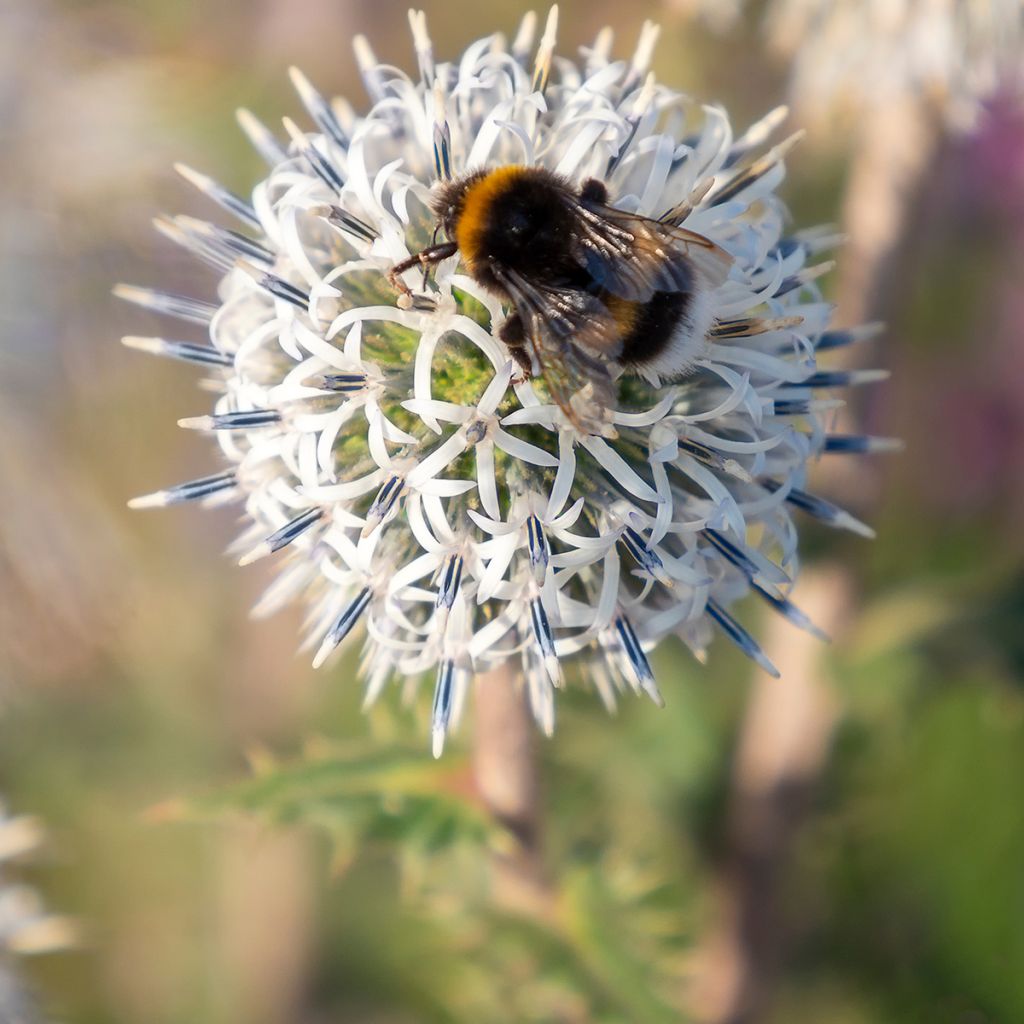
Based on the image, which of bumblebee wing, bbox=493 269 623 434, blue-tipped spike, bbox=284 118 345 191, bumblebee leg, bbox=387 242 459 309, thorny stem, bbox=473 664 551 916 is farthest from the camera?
thorny stem, bbox=473 664 551 916

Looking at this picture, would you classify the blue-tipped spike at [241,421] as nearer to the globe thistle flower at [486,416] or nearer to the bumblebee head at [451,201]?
the globe thistle flower at [486,416]

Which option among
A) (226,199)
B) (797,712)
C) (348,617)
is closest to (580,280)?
(348,617)

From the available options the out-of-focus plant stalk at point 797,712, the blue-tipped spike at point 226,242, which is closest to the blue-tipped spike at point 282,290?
the blue-tipped spike at point 226,242

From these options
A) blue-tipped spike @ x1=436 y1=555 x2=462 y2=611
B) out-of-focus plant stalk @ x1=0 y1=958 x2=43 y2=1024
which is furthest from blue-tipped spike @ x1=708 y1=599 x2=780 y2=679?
out-of-focus plant stalk @ x1=0 y1=958 x2=43 y2=1024

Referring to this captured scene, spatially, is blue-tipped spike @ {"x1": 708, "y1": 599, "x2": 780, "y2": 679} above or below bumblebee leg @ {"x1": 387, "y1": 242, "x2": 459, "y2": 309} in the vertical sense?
below

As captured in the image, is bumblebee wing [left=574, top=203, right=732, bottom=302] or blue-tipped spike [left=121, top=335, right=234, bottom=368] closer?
bumblebee wing [left=574, top=203, right=732, bottom=302]

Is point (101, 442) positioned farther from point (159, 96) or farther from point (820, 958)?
point (820, 958)

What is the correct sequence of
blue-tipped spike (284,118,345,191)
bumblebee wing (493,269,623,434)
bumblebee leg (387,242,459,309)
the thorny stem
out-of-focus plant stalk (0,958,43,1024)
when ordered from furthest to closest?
1. out-of-focus plant stalk (0,958,43,1024)
2. the thorny stem
3. blue-tipped spike (284,118,345,191)
4. bumblebee leg (387,242,459,309)
5. bumblebee wing (493,269,623,434)

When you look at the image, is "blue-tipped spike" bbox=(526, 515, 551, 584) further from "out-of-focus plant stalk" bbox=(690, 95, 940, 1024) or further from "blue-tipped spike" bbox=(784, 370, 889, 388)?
"out-of-focus plant stalk" bbox=(690, 95, 940, 1024)
